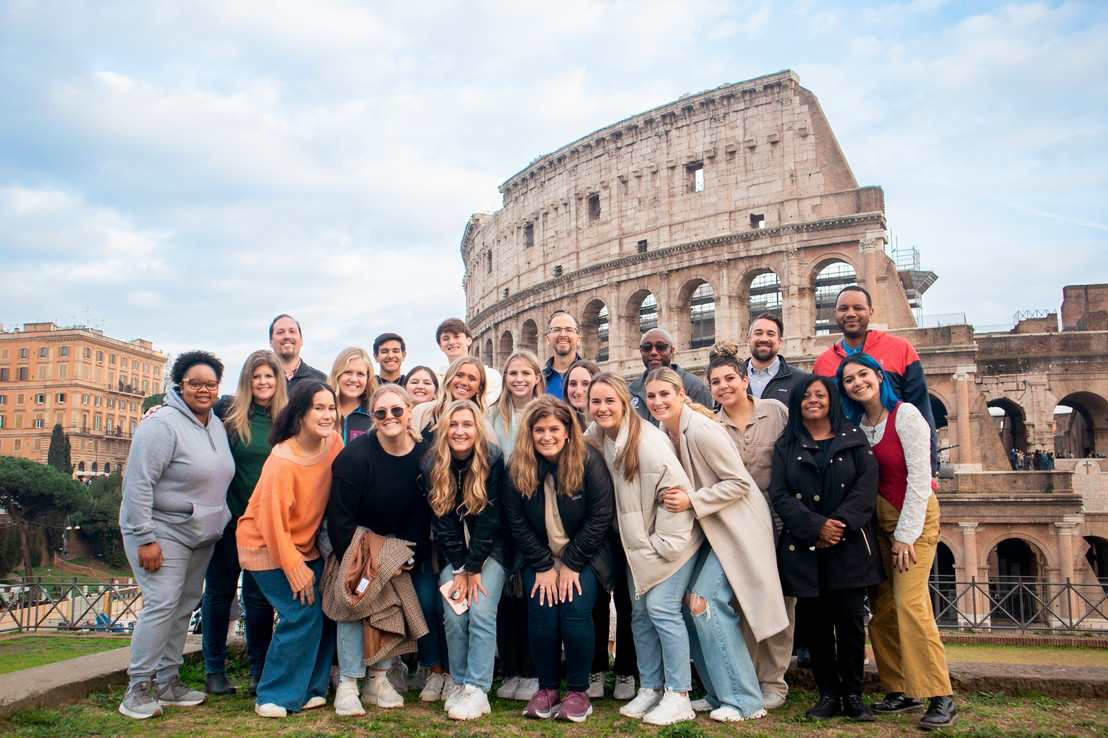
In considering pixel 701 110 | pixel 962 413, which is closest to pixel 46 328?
pixel 701 110

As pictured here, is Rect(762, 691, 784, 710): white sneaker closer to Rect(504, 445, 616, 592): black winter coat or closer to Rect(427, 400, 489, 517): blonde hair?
Rect(504, 445, 616, 592): black winter coat

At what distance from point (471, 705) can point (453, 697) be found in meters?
0.18

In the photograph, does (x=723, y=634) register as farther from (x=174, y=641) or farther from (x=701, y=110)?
(x=701, y=110)

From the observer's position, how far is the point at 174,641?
4957 mm

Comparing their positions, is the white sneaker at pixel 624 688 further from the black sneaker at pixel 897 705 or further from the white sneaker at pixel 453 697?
the black sneaker at pixel 897 705

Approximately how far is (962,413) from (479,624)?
21.5 metres

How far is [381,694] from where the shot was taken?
4758 millimetres

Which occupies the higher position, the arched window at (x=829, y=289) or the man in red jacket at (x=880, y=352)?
the arched window at (x=829, y=289)

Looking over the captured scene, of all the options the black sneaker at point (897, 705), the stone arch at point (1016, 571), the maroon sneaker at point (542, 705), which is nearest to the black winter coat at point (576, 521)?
the maroon sneaker at point (542, 705)

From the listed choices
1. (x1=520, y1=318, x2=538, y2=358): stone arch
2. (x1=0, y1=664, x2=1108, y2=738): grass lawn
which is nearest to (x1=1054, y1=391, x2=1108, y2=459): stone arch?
(x1=520, y1=318, x2=538, y2=358): stone arch

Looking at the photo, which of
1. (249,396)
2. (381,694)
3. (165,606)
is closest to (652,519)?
(381,694)

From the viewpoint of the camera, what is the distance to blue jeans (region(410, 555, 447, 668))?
16.4 ft

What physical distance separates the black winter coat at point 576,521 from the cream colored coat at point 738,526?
1.95 ft

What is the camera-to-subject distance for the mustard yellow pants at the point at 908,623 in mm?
4324
